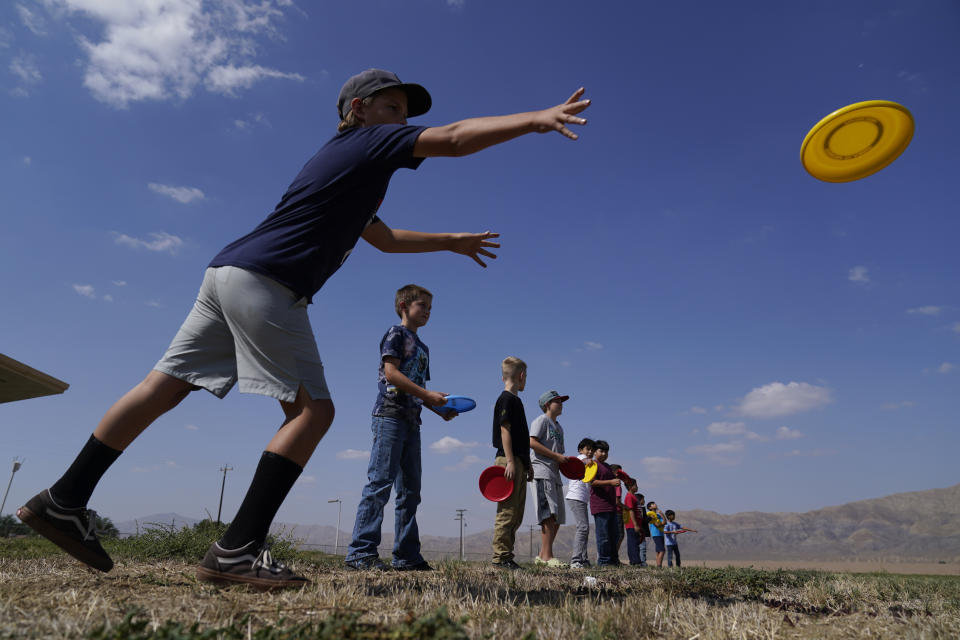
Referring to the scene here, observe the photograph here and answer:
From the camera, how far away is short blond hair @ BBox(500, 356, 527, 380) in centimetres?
736

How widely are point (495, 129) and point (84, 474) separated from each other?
2.61m

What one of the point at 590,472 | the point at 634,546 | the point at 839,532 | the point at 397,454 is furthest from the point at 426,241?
the point at 839,532

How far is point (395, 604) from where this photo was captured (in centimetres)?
223

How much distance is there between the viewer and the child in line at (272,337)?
2.63m

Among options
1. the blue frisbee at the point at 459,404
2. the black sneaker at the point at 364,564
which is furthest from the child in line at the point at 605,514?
the black sneaker at the point at 364,564

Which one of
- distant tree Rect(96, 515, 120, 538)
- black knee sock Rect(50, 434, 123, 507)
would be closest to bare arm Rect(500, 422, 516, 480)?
distant tree Rect(96, 515, 120, 538)

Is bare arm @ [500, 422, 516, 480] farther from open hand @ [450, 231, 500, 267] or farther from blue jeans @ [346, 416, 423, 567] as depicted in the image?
open hand @ [450, 231, 500, 267]

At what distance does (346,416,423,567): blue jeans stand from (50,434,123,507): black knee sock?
2.61 metres

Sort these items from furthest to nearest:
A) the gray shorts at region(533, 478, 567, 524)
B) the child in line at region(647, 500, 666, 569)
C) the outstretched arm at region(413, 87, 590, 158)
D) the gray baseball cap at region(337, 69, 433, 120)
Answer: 1. the child in line at region(647, 500, 666, 569)
2. the gray shorts at region(533, 478, 567, 524)
3. the gray baseball cap at region(337, 69, 433, 120)
4. the outstretched arm at region(413, 87, 590, 158)

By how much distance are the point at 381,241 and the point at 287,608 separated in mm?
2762

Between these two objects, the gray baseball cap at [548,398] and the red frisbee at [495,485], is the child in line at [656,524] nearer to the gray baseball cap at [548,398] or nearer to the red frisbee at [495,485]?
the gray baseball cap at [548,398]

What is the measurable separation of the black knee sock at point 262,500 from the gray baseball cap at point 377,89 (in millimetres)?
2118

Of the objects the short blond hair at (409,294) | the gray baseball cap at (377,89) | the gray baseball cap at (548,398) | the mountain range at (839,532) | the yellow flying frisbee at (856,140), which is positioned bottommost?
the mountain range at (839,532)

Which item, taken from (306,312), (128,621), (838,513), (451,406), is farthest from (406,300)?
(838,513)
